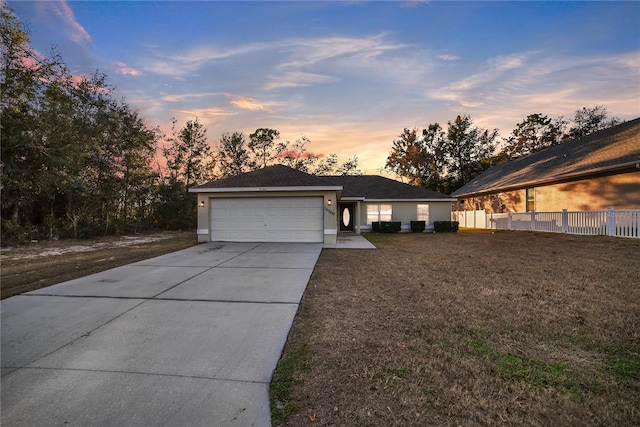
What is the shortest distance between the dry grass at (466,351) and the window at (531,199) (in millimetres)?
12462

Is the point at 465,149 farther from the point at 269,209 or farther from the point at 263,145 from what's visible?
the point at 269,209

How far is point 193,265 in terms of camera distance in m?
7.25

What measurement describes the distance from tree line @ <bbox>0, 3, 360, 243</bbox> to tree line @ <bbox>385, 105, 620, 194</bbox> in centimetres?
2383

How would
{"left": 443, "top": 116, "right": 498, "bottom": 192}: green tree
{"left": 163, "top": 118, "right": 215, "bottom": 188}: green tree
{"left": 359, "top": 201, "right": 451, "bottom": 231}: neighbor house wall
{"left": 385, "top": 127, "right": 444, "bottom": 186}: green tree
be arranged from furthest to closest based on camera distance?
1. {"left": 385, "top": 127, "right": 444, "bottom": 186}: green tree
2. {"left": 443, "top": 116, "right": 498, "bottom": 192}: green tree
3. {"left": 163, "top": 118, "right": 215, "bottom": 188}: green tree
4. {"left": 359, "top": 201, "right": 451, "bottom": 231}: neighbor house wall

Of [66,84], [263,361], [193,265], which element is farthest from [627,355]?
[66,84]

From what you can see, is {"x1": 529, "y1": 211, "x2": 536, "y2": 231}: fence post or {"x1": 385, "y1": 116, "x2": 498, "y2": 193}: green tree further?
{"x1": 385, "y1": 116, "x2": 498, "y2": 193}: green tree

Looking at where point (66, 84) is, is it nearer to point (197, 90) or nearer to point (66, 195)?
point (66, 195)

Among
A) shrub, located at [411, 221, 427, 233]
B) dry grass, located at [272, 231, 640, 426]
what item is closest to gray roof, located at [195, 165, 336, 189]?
dry grass, located at [272, 231, 640, 426]

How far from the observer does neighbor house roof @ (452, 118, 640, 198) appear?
38.7 ft

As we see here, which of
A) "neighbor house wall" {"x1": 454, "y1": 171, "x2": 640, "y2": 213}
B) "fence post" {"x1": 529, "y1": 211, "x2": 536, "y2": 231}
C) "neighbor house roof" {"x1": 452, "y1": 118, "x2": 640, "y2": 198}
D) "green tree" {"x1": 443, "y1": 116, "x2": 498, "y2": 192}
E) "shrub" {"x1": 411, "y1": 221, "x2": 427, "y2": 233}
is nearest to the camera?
"neighbor house wall" {"x1": 454, "y1": 171, "x2": 640, "y2": 213}

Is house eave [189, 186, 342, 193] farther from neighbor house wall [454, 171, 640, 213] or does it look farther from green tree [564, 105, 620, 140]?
green tree [564, 105, 620, 140]

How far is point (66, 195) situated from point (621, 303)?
2080 cm

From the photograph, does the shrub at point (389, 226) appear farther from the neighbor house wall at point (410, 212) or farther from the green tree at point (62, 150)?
the green tree at point (62, 150)

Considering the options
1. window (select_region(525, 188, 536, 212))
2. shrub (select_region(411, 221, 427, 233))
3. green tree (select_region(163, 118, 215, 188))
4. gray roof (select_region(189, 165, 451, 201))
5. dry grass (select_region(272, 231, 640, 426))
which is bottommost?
dry grass (select_region(272, 231, 640, 426))
